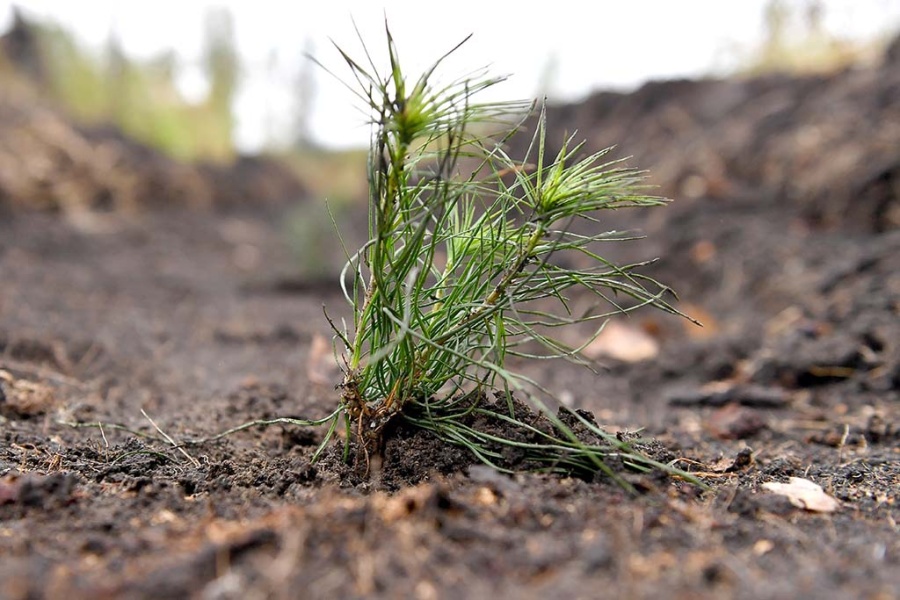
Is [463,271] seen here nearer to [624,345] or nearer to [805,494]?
[805,494]

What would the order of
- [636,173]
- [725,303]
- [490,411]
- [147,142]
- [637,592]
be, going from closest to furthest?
[637,592]
[636,173]
[490,411]
[725,303]
[147,142]

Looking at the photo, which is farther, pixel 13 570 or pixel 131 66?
pixel 131 66

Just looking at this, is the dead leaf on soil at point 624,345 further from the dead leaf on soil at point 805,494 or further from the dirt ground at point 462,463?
the dead leaf on soil at point 805,494

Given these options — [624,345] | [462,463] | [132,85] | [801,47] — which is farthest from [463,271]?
[132,85]

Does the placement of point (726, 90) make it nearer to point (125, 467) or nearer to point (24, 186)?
point (24, 186)

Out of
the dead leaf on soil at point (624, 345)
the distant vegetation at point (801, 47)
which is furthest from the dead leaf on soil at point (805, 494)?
the distant vegetation at point (801, 47)

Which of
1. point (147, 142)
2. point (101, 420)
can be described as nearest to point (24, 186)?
point (147, 142)
